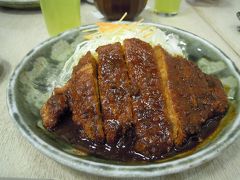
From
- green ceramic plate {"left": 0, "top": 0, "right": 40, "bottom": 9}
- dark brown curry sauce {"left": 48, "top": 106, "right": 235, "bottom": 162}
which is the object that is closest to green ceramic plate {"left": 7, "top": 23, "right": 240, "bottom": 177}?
dark brown curry sauce {"left": 48, "top": 106, "right": 235, "bottom": 162}

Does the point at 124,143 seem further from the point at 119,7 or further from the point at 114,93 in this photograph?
the point at 119,7

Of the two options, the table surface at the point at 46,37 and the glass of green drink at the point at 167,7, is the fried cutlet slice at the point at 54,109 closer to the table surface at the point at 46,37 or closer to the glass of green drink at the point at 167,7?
the table surface at the point at 46,37

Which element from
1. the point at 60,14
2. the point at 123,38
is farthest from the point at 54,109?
the point at 60,14

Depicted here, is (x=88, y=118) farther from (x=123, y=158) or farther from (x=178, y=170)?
(x=178, y=170)

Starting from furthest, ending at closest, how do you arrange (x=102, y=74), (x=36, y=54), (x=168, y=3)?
1. (x=168, y=3)
2. (x=36, y=54)
3. (x=102, y=74)

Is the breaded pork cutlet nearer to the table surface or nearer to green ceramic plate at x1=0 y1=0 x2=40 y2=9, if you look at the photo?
the table surface

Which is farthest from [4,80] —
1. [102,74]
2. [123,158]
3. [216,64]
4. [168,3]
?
[168,3]
